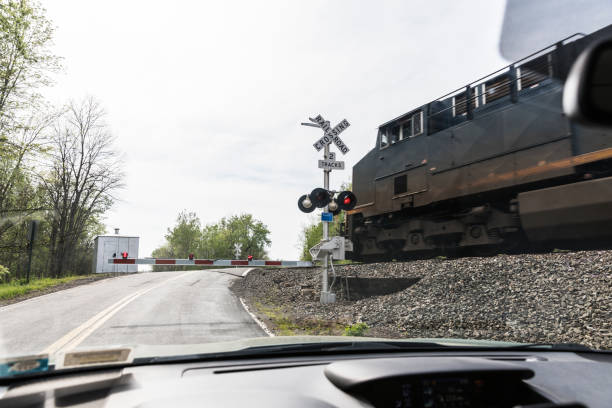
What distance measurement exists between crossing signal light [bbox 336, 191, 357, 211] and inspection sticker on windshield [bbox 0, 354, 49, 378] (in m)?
8.02

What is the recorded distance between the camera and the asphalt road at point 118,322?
4.88 m

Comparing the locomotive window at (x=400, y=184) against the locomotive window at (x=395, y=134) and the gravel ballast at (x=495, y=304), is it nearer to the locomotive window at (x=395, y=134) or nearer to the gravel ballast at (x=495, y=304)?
the locomotive window at (x=395, y=134)

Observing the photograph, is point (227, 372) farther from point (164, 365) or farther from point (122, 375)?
point (122, 375)

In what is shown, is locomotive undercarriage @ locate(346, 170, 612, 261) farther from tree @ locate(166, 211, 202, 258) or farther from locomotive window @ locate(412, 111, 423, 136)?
tree @ locate(166, 211, 202, 258)

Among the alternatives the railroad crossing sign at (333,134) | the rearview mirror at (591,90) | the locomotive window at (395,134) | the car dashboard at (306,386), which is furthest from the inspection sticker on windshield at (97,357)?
the locomotive window at (395,134)

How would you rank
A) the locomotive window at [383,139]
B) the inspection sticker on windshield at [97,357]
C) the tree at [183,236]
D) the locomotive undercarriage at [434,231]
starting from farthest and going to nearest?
the tree at [183,236]
the locomotive window at [383,139]
the locomotive undercarriage at [434,231]
the inspection sticker on windshield at [97,357]

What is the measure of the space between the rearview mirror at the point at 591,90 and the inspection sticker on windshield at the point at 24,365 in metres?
1.98

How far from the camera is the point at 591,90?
1.05m

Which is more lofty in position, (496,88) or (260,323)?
(496,88)

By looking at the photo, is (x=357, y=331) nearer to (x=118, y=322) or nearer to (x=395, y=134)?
(x=118, y=322)

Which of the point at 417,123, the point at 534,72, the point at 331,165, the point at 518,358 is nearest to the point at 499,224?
the point at 534,72

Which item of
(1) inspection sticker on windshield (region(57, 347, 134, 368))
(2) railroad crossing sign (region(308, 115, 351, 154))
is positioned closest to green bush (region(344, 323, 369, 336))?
→ (1) inspection sticker on windshield (region(57, 347, 134, 368))

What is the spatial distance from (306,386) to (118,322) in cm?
559

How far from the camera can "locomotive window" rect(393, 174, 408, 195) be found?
404 inches
